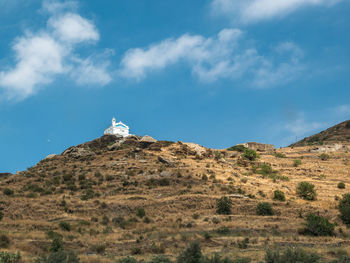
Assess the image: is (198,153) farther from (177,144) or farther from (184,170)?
(184,170)

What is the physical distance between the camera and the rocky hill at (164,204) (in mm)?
23109

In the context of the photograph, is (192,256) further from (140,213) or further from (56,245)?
(140,213)

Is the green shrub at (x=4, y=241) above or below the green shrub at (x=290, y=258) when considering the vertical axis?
above

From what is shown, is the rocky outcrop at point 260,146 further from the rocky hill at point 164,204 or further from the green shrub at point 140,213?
the green shrub at point 140,213

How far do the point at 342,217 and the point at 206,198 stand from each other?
12.5 meters

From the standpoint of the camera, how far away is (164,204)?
3572cm

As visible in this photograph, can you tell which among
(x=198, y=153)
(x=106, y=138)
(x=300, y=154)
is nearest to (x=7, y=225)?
(x=198, y=153)

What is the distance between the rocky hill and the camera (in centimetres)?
2311

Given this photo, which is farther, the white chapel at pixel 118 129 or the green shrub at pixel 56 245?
the white chapel at pixel 118 129

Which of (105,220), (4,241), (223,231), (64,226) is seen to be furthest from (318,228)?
(4,241)

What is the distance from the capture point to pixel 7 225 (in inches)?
1129

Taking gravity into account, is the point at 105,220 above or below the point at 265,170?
below

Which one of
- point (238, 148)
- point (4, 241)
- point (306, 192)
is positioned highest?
point (238, 148)

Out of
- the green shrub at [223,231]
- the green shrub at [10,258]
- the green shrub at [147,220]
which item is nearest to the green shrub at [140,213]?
the green shrub at [147,220]
